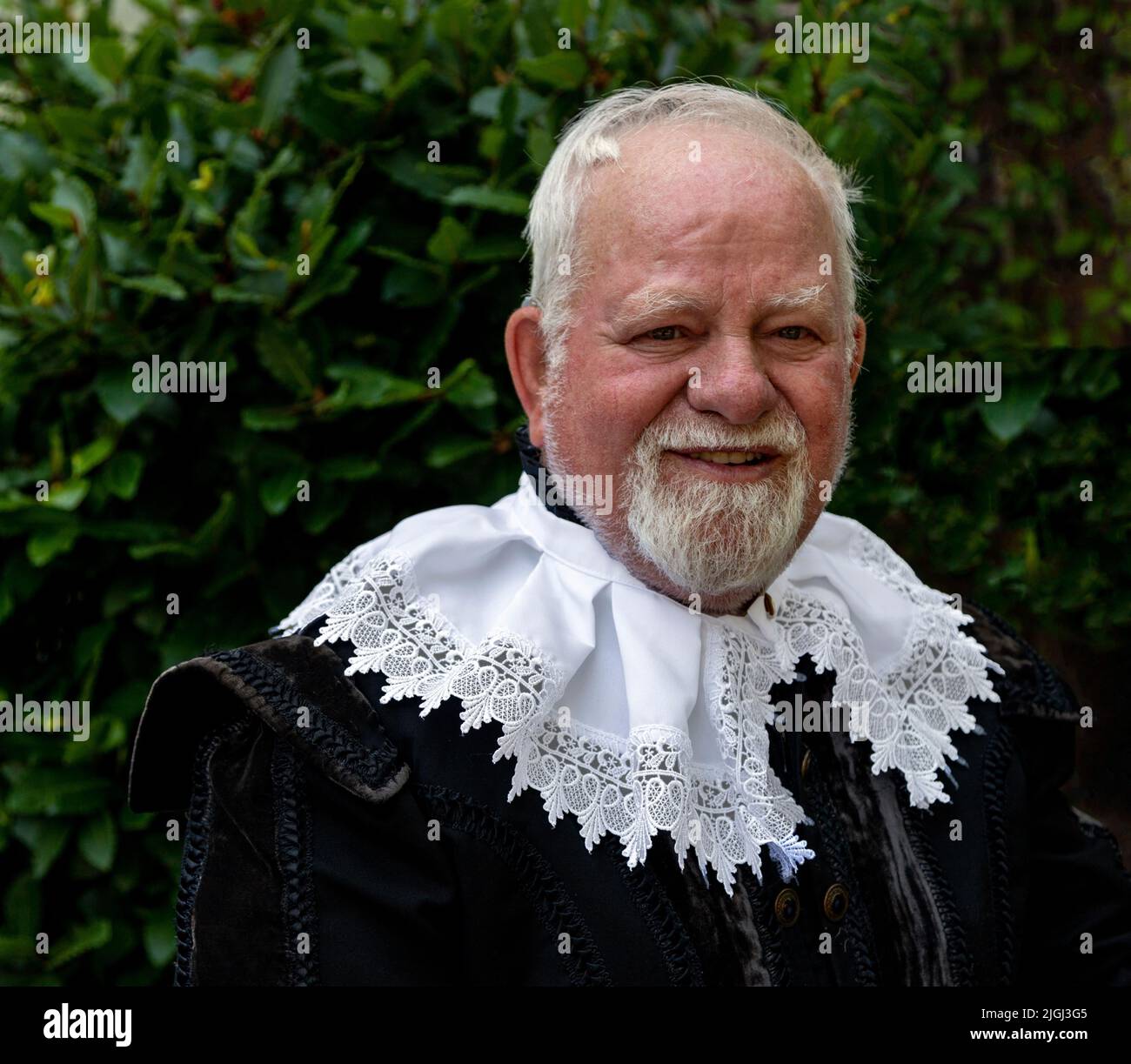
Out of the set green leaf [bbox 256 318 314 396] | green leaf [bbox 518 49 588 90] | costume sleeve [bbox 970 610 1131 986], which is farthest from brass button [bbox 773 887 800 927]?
green leaf [bbox 518 49 588 90]

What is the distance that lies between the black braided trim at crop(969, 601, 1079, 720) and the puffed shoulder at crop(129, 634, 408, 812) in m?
1.17

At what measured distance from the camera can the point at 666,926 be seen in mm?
1734

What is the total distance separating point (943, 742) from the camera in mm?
2074

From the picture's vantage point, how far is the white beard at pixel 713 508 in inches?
71.3

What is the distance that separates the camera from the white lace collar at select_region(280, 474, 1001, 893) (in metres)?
1.74

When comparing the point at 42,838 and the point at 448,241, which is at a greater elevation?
the point at 448,241

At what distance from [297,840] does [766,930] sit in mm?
702

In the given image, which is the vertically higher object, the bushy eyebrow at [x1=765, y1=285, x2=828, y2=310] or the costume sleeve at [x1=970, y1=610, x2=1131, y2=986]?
the bushy eyebrow at [x1=765, y1=285, x2=828, y2=310]

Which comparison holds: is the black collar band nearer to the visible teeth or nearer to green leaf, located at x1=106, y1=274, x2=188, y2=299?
the visible teeth

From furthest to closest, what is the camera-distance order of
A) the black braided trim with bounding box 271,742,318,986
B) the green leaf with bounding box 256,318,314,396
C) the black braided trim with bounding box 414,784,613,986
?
1. the green leaf with bounding box 256,318,314,396
2. the black braided trim with bounding box 414,784,613,986
3. the black braided trim with bounding box 271,742,318,986
